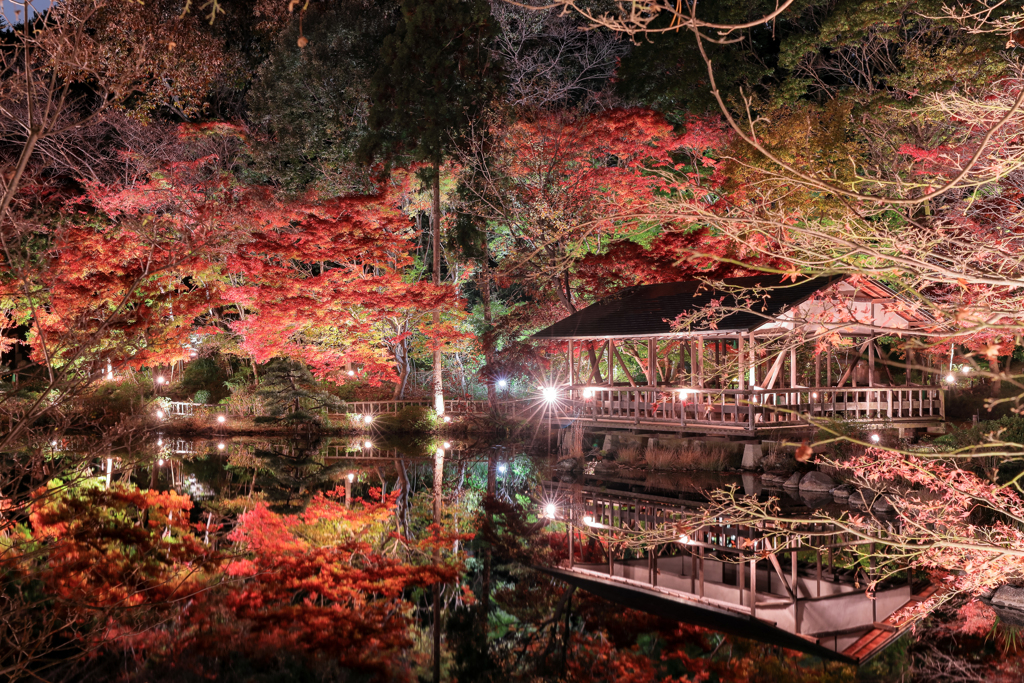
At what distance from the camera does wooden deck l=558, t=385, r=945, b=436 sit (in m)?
16.4

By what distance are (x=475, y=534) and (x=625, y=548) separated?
231cm

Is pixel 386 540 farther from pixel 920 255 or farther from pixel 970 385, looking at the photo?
pixel 970 385

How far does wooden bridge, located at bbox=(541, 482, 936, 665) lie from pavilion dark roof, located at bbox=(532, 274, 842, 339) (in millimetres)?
4441

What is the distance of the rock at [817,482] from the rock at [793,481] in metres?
0.10

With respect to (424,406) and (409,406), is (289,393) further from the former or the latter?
(424,406)

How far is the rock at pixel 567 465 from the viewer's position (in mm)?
18172

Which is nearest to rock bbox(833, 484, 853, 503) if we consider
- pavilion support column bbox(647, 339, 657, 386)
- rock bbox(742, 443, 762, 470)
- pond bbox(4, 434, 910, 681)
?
pond bbox(4, 434, 910, 681)

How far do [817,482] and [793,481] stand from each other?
0.48 meters

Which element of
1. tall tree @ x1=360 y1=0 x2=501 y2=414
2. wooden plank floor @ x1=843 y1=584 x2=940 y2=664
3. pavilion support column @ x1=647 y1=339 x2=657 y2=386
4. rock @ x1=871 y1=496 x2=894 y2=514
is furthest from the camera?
tall tree @ x1=360 y1=0 x2=501 y2=414

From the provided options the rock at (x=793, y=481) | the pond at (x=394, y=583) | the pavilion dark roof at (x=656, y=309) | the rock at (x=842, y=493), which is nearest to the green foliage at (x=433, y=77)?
the pavilion dark roof at (x=656, y=309)

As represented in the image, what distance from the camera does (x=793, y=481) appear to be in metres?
15.6

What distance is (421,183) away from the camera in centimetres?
2445

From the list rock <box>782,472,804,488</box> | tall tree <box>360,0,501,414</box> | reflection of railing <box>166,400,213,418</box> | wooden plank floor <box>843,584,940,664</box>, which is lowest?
wooden plank floor <box>843,584,940,664</box>

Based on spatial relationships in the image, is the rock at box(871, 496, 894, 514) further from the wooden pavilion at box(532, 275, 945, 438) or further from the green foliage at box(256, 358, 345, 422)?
the green foliage at box(256, 358, 345, 422)
